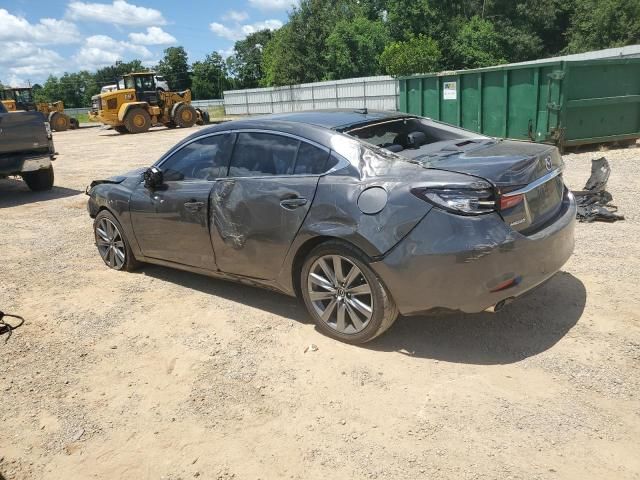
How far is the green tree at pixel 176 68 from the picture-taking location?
79250 mm

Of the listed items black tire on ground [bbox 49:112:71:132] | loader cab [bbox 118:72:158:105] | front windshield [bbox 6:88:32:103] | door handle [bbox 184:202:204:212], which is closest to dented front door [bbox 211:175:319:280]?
door handle [bbox 184:202:204:212]

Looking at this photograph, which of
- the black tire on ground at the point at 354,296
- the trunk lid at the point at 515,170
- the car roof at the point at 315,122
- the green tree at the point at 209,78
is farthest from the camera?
the green tree at the point at 209,78

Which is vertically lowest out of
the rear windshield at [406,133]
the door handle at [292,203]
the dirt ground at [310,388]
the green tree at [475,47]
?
the dirt ground at [310,388]

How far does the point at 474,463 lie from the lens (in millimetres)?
2580

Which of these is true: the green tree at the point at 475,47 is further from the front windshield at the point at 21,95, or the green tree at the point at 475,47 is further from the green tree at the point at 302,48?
the front windshield at the point at 21,95

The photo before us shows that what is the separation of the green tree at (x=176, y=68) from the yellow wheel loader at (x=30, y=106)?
143ft

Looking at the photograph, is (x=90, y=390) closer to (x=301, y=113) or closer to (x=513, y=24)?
(x=301, y=113)

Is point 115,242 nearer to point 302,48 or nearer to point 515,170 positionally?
point 515,170

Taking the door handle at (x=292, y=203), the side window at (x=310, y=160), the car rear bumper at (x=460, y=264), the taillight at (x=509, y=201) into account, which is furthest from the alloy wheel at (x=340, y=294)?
the taillight at (x=509, y=201)

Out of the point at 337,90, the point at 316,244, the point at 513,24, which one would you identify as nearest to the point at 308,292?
the point at 316,244

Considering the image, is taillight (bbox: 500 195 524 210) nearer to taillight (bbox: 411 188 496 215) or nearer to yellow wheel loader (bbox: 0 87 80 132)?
taillight (bbox: 411 188 496 215)

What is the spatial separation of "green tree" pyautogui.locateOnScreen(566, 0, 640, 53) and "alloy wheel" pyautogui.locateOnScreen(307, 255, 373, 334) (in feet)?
160

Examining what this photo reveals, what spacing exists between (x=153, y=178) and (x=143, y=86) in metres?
25.5

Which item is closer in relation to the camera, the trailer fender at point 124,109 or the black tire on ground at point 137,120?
the trailer fender at point 124,109
